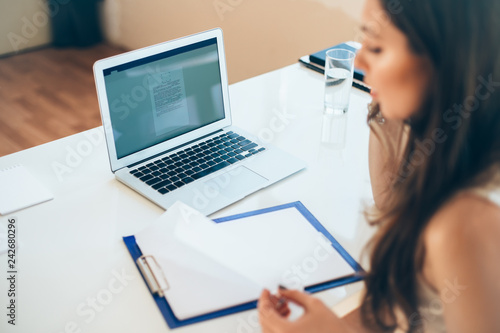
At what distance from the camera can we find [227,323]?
0.81 metres

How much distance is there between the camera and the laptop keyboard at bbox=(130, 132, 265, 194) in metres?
1.13

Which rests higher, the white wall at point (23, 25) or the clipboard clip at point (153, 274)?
the clipboard clip at point (153, 274)

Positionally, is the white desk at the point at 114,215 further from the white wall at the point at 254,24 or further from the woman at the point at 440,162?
the white wall at the point at 254,24

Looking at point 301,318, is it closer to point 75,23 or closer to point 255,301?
point 255,301

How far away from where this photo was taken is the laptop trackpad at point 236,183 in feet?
3.62

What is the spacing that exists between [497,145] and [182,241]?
51 centimetres

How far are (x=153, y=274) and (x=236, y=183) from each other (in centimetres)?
32

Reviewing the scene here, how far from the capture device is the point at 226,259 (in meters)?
0.87

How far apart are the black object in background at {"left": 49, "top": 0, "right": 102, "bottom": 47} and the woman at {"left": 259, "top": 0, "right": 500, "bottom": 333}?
333cm

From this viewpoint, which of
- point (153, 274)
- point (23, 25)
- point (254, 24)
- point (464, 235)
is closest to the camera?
point (464, 235)

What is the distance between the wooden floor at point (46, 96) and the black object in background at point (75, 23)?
71mm

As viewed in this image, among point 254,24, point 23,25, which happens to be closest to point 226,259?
point 254,24

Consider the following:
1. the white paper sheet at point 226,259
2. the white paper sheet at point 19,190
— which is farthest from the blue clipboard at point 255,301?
the white paper sheet at point 19,190

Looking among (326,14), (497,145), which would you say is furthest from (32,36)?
(497,145)
